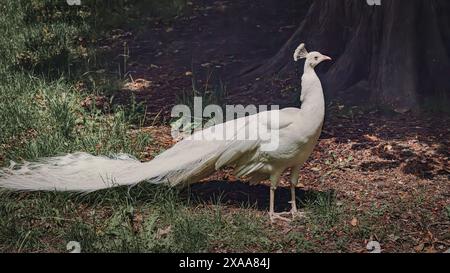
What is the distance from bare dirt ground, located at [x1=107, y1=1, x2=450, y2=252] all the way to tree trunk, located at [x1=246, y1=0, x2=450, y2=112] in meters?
0.35

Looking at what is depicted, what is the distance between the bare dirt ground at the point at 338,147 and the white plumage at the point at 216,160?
42cm

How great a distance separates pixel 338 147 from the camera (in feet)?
20.1

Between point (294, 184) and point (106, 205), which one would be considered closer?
point (294, 184)

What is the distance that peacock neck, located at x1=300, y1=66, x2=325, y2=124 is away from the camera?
15.2ft

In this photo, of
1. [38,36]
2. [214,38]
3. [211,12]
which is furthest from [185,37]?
[38,36]

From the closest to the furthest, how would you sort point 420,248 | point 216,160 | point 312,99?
point 420,248 < point 312,99 < point 216,160

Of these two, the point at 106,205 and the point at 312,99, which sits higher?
the point at 312,99

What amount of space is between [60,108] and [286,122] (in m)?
2.57

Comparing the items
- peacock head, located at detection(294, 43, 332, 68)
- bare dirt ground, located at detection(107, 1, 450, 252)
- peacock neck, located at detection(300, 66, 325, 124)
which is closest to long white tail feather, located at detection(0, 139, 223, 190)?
bare dirt ground, located at detection(107, 1, 450, 252)

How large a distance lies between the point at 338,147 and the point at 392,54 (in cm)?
138

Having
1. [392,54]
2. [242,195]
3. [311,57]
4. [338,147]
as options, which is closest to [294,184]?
[242,195]

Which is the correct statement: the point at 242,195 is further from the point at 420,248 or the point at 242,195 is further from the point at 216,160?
the point at 420,248

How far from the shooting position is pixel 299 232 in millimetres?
4738

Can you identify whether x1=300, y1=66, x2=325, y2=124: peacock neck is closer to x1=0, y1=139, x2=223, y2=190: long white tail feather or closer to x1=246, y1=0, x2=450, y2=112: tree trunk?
x1=0, y1=139, x2=223, y2=190: long white tail feather
